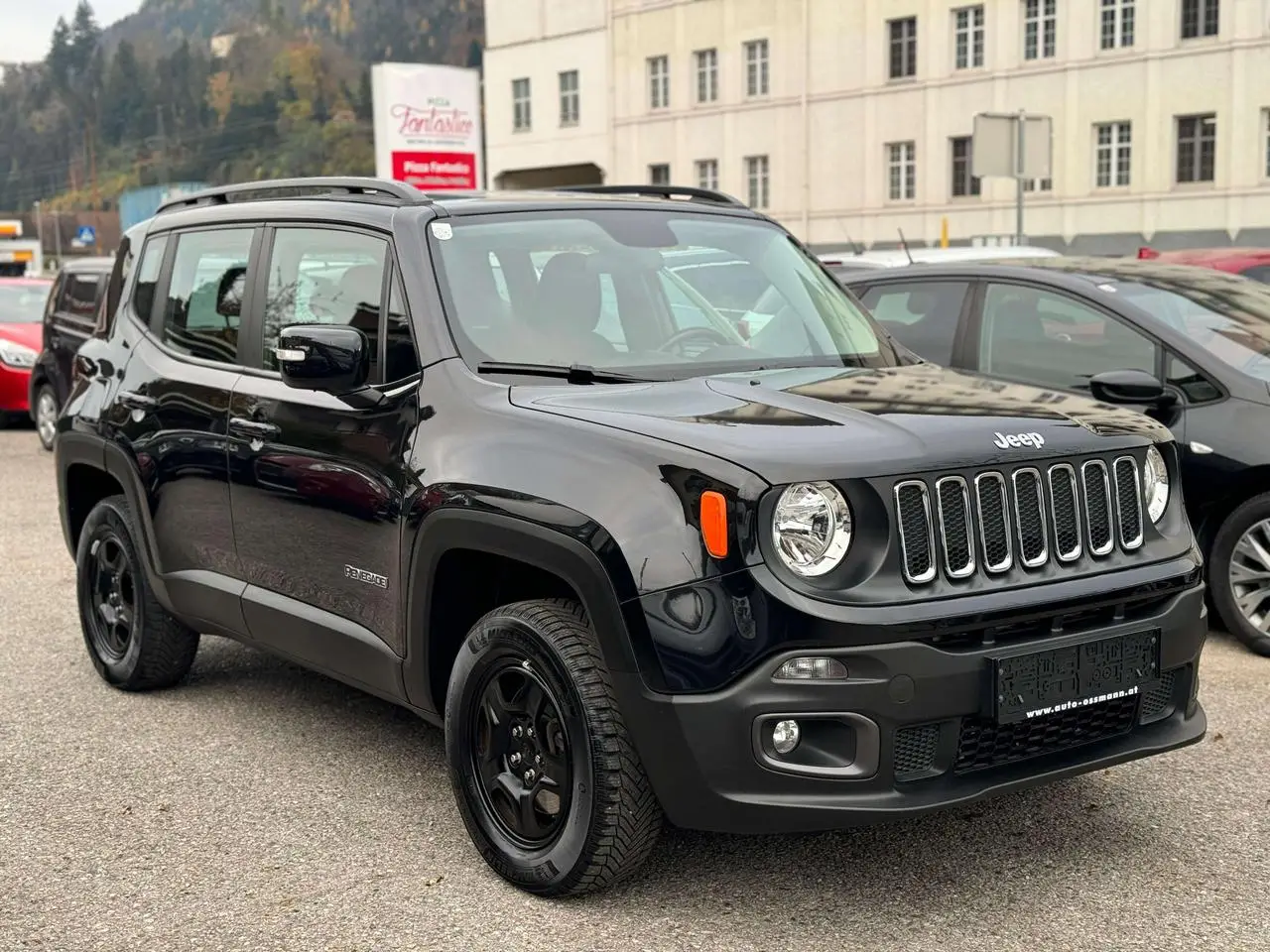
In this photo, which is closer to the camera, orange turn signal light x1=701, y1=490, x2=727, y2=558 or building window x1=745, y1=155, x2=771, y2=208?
orange turn signal light x1=701, y1=490, x2=727, y2=558

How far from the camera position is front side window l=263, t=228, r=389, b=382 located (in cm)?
481

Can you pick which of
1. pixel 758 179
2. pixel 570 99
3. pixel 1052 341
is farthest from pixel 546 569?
pixel 570 99

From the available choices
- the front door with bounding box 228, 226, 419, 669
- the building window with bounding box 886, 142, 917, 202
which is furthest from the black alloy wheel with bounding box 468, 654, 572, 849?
the building window with bounding box 886, 142, 917, 202

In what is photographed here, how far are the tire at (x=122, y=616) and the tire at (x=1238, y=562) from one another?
421 centimetres

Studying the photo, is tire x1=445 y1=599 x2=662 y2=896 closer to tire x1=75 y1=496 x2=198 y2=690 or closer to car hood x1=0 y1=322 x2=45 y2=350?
tire x1=75 y1=496 x2=198 y2=690

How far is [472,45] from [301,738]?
133 metres

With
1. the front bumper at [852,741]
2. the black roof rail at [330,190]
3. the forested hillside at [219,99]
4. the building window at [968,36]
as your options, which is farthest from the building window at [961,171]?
the forested hillside at [219,99]

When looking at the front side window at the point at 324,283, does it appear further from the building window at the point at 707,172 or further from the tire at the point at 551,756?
the building window at the point at 707,172

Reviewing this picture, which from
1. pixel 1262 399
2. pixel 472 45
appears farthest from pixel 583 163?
pixel 472 45

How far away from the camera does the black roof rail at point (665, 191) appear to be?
5574 mm

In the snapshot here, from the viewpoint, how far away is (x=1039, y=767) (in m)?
3.81

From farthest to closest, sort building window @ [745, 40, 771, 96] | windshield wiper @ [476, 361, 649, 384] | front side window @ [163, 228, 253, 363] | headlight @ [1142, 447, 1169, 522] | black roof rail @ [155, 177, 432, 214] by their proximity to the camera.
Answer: building window @ [745, 40, 771, 96] → front side window @ [163, 228, 253, 363] → black roof rail @ [155, 177, 432, 214] → windshield wiper @ [476, 361, 649, 384] → headlight @ [1142, 447, 1169, 522]

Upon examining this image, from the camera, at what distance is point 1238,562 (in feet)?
21.6

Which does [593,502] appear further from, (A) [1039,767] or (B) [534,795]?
(A) [1039,767]
